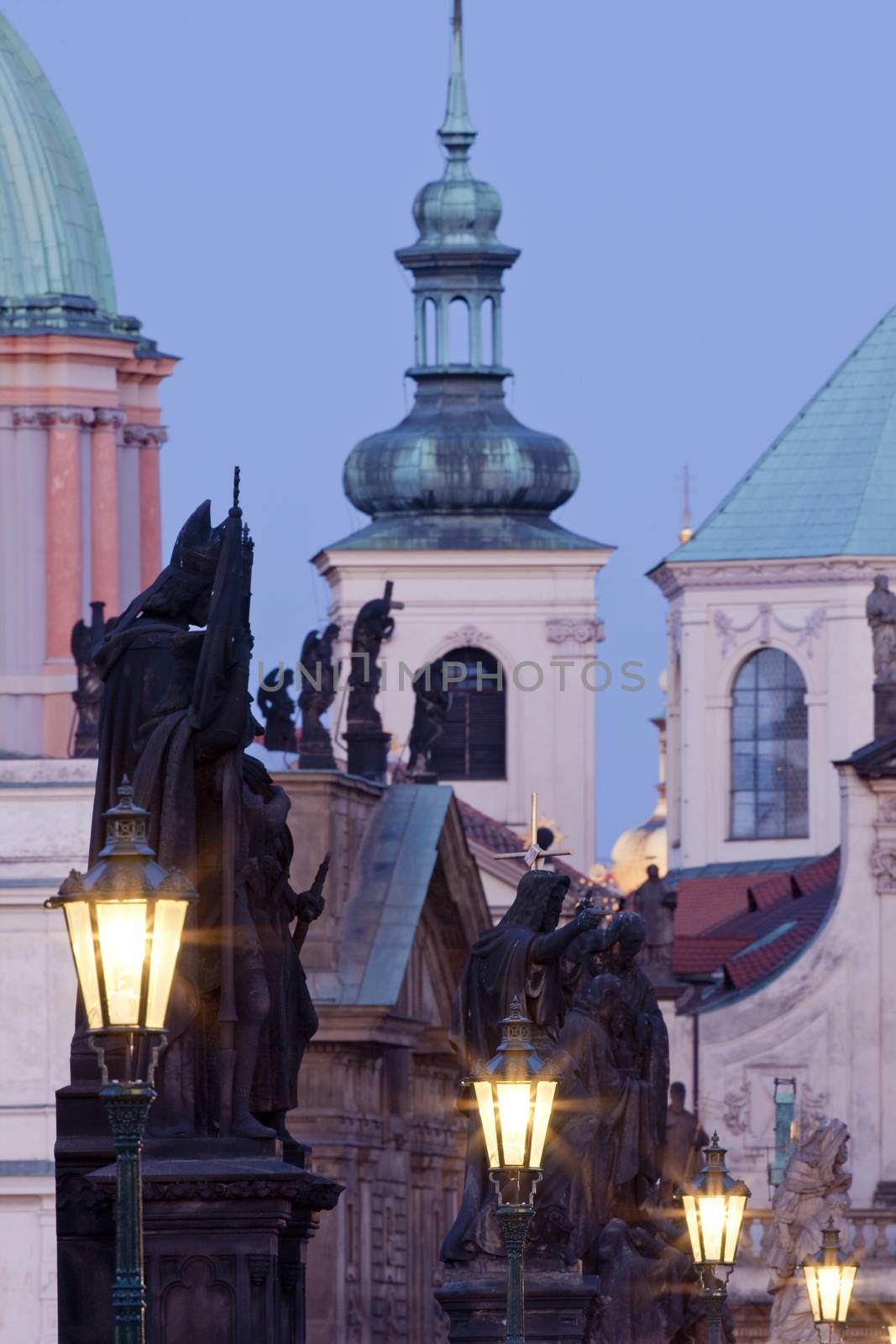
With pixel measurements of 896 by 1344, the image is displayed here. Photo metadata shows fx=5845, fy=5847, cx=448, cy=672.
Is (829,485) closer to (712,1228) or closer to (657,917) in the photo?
(657,917)

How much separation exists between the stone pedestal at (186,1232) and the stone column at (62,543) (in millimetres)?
48155

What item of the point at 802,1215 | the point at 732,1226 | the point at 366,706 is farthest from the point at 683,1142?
the point at 366,706

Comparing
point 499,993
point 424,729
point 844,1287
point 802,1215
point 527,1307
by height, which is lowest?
point 802,1215

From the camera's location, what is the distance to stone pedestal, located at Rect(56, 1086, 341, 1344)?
62.4ft

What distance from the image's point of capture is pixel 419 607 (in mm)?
117812

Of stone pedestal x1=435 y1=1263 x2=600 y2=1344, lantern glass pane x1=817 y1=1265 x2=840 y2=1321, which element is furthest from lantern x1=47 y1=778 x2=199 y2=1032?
lantern glass pane x1=817 y1=1265 x2=840 y2=1321

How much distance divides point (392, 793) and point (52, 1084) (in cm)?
971

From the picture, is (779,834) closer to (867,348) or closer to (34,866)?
(867,348)

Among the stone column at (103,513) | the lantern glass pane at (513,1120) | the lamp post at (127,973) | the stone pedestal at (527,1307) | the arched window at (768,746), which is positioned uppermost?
the stone column at (103,513)

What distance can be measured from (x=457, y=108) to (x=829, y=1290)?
9739cm

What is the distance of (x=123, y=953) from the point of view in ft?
55.2

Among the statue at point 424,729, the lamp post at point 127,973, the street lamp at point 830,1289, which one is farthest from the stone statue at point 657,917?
the lamp post at point 127,973

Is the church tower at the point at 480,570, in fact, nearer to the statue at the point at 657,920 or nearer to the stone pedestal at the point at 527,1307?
the statue at the point at 657,920

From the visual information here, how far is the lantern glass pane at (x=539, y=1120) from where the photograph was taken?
21.2 metres
